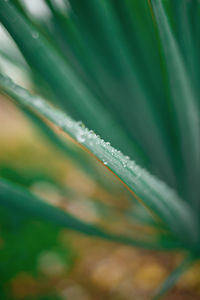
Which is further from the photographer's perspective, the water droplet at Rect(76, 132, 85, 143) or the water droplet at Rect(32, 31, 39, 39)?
the water droplet at Rect(32, 31, 39, 39)

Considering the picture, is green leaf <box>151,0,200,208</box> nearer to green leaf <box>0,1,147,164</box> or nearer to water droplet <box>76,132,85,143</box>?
green leaf <box>0,1,147,164</box>

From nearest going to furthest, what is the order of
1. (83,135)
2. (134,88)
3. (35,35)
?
(83,135) < (35,35) < (134,88)

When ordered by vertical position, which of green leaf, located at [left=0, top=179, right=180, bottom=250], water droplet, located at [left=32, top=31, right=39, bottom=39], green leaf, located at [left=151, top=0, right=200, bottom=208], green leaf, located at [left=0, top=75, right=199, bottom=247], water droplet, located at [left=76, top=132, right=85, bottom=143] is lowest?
green leaf, located at [left=0, top=179, right=180, bottom=250]

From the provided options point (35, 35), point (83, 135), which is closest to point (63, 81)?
point (35, 35)

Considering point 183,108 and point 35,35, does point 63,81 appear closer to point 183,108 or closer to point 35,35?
point 35,35

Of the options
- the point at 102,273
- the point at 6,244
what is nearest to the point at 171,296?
the point at 102,273

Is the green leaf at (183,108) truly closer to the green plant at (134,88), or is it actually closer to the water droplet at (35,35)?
the green plant at (134,88)

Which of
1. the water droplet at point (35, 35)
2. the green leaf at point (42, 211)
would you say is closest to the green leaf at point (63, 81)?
the water droplet at point (35, 35)

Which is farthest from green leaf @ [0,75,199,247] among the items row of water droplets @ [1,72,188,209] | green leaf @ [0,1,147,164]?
green leaf @ [0,1,147,164]

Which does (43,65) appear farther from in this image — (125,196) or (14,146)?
(14,146)
